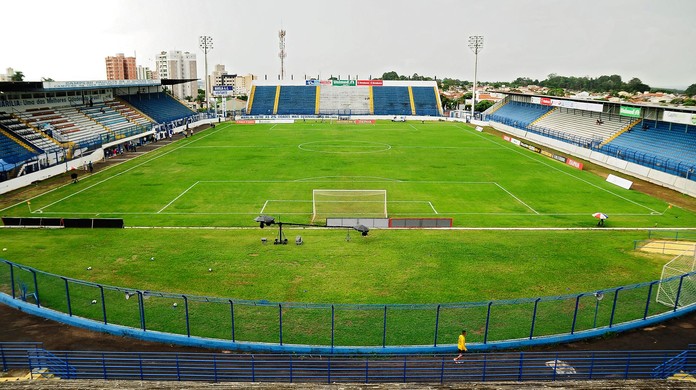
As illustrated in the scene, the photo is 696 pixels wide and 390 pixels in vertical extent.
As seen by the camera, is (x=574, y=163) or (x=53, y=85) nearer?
(x=574, y=163)

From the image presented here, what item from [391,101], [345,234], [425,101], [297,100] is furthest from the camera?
[425,101]

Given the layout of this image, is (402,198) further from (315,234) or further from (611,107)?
(611,107)

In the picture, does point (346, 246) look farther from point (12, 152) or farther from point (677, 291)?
point (12, 152)

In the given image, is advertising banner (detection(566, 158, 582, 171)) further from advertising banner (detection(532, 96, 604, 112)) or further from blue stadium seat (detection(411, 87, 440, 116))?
blue stadium seat (detection(411, 87, 440, 116))

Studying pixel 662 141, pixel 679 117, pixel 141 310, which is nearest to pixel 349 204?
pixel 141 310

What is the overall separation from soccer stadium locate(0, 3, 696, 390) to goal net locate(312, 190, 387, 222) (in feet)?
0.69

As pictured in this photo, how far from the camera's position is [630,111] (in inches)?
2325

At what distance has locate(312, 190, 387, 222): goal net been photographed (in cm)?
3500

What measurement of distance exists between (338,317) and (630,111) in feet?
177

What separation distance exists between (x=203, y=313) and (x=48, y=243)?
625 inches

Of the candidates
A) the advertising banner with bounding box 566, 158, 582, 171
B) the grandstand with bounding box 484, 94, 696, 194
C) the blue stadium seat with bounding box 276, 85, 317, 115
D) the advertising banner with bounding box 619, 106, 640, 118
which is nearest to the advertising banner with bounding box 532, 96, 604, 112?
the grandstand with bounding box 484, 94, 696, 194

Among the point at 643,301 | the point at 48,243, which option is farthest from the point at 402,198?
the point at 48,243

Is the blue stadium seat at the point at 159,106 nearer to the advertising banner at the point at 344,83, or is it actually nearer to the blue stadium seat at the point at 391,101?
the advertising banner at the point at 344,83

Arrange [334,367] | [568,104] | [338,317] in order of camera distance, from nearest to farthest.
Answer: [334,367], [338,317], [568,104]
